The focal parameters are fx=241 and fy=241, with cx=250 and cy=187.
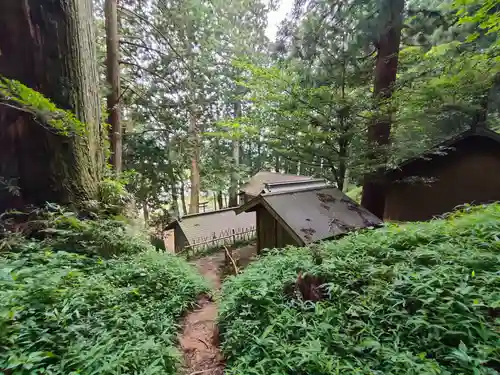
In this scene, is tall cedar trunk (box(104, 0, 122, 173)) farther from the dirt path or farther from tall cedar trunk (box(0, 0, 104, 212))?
the dirt path

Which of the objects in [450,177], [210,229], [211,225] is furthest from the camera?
[211,225]

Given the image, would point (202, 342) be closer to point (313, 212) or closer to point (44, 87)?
point (44, 87)

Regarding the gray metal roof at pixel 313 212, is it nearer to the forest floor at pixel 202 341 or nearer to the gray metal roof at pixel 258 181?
the forest floor at pixel 202 341

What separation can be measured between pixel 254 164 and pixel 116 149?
1882 centimetres

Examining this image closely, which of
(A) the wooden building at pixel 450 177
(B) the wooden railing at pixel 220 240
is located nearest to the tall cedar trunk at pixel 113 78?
(B) the wooden railing at pixel 220 240

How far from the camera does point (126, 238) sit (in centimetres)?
374

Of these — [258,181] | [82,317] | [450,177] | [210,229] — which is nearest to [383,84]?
[450,177]

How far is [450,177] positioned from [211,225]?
9.95 m

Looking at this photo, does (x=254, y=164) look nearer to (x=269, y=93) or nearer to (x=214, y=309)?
(x=269, y=93)

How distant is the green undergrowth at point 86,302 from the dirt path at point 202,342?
18 cm

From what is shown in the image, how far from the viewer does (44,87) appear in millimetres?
3094

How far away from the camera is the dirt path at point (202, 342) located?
2.42 metres

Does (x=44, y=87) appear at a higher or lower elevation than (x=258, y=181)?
higher

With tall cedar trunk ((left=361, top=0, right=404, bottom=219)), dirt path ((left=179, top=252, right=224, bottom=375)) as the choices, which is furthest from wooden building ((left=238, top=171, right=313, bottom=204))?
dirt path ((left=179, top=252, right=224, bottom=375))
